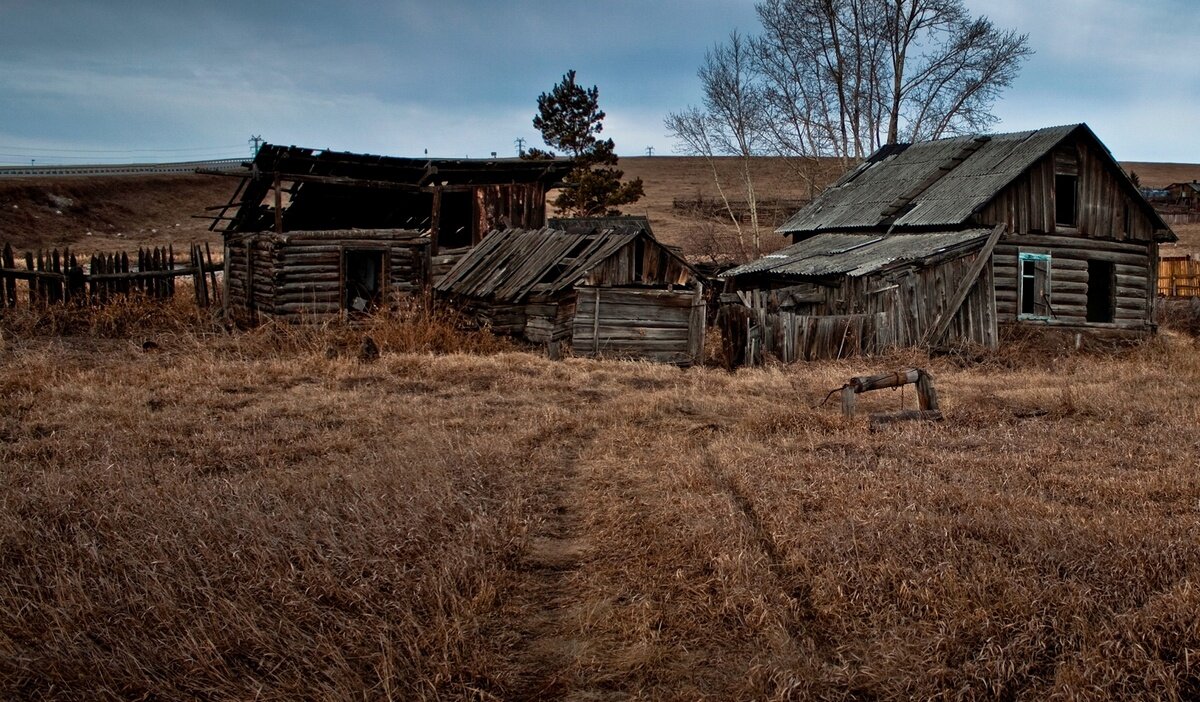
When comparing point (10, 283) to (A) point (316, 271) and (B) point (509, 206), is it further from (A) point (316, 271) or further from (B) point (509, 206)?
(B) point (509, 206)

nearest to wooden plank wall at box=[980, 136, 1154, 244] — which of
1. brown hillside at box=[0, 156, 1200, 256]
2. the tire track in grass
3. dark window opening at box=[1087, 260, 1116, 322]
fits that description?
dark window opening at box=[1087, 260, 1116, 322]

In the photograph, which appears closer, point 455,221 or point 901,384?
point 901,384

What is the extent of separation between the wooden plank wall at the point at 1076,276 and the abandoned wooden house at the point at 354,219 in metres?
10.5

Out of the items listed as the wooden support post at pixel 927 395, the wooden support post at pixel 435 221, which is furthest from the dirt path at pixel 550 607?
the wooden support post at pixel 435 221

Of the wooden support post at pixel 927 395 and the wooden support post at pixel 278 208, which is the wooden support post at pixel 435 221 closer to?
the wooden support post at pixel 278 208

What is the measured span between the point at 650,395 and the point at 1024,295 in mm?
13118

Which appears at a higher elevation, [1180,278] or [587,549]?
[1180,278]

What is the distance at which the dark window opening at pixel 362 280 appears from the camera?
2017 centimetres

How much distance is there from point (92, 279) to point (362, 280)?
635 centimetres

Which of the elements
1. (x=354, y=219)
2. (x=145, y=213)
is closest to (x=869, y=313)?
(x=354, y=219)

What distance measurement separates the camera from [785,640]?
420 centimetres

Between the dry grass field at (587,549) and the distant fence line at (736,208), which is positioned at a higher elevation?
the distant fence line at (736,208)

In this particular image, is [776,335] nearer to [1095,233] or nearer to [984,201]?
[984,201]

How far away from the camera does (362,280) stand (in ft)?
79.3
